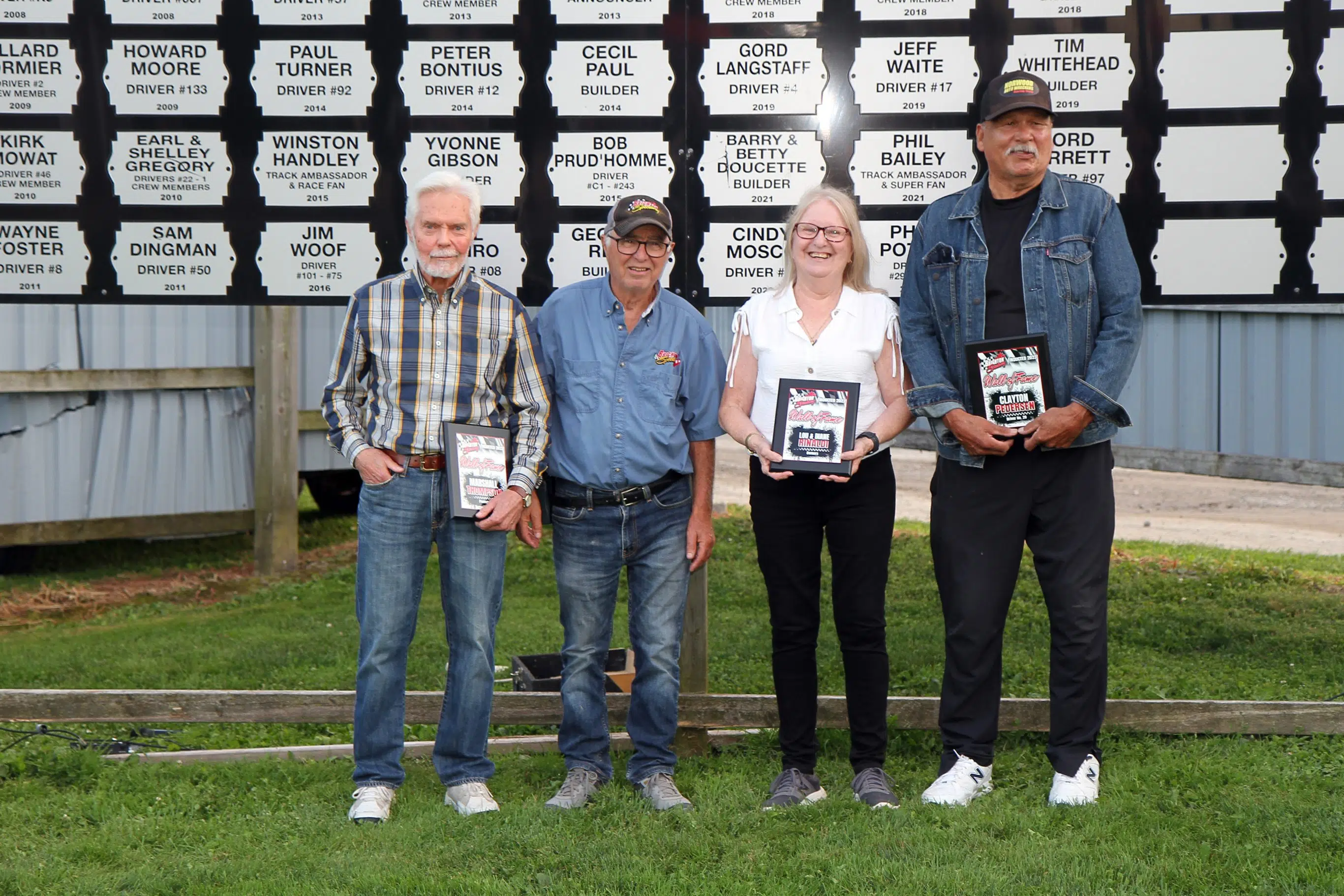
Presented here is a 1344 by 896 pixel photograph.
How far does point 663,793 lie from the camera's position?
443 cm

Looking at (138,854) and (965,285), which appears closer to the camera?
(138,854)

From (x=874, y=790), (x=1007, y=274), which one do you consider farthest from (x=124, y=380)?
(x=1007, y=274)

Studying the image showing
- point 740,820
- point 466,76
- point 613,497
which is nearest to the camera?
point 740,820

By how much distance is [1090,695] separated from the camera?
4.38 metres

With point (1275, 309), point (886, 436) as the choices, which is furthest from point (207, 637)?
point (1275, 309)

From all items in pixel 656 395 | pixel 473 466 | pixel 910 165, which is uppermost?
pixel 910 165

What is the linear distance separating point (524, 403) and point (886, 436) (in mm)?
1261

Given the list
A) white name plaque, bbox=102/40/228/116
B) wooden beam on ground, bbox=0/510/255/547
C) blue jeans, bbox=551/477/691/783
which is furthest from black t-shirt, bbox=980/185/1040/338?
wooden beam on ground, bbox=0/510/255/547

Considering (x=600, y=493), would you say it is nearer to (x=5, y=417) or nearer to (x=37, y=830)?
(x=37, y=830)

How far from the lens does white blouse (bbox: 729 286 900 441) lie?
14.3ft

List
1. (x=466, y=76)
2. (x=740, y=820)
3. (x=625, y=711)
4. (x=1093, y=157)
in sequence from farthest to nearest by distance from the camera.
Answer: (x=466, y=76) → (x=1093, y=157) → (x=625, y=711) → (x=740, y=820)

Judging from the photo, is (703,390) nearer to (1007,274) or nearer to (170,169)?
(1007,274)

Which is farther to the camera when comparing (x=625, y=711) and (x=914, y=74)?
(x=914, y=74)

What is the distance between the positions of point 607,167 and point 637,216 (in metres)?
1.02
